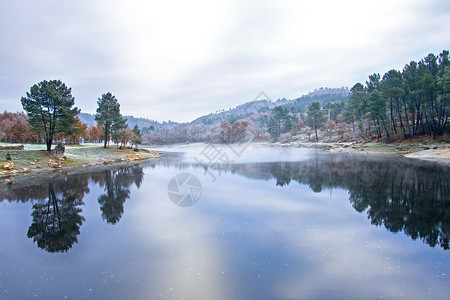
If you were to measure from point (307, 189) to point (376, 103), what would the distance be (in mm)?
42587

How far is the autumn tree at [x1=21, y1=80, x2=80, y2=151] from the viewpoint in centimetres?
3650

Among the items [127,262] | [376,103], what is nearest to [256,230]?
[127,262]

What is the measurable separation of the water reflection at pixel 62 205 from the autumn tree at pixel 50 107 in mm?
15373

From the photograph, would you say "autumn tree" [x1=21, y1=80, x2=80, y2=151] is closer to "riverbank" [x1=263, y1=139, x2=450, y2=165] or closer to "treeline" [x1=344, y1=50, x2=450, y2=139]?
"riverbank" [x1=263, y1=139, x2=450, y2=165]

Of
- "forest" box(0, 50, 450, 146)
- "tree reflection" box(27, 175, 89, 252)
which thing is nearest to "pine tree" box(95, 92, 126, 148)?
"forest" box(0, 50, 450, 146)

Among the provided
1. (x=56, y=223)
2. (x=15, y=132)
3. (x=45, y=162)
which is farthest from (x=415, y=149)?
(x=15, y=132)

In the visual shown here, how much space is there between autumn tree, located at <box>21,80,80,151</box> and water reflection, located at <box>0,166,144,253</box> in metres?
15.4

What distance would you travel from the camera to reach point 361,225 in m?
12.1

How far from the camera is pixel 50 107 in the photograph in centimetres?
3822

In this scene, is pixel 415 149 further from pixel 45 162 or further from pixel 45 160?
pixel 45 160

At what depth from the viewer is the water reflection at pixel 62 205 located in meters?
11.5

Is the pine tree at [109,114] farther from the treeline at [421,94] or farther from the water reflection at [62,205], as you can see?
the treeline at [421,94]

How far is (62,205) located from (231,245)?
43.3ft

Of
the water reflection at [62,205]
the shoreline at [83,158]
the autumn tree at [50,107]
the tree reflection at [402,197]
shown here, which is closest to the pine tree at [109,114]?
the shoreline at [83,158]
